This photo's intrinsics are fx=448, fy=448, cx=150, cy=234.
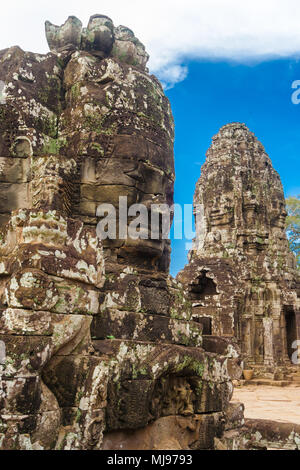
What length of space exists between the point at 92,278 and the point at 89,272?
0.06 m

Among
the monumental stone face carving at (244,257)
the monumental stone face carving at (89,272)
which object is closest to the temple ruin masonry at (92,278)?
the monumental stone face carving at (89,272)

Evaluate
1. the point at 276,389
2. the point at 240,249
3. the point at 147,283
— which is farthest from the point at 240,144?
the point at 147,283

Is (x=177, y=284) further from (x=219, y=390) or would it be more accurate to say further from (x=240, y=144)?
(x=240, y=144)

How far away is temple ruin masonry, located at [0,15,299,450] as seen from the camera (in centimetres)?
294

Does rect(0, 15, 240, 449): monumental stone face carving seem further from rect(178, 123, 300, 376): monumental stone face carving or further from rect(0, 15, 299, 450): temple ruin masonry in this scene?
rect(178, 123, 300, 376): monumental stone face carving

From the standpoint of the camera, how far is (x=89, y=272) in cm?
342

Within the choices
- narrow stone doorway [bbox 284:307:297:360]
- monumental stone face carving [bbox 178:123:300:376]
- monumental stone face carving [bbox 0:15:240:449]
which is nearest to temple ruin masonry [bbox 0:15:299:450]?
monumental stone face carving [bbox 0:15:240:449]

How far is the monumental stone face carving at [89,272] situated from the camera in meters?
2.93

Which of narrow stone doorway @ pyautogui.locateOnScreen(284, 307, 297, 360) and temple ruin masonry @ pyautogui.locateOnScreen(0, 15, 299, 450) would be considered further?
narrow stone doorway @ pyautogui.locateOnScreen(284, 307, 297, 360)

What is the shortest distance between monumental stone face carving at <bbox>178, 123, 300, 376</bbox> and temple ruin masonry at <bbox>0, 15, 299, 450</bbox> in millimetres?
12670

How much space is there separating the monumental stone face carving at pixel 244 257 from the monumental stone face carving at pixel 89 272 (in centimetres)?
1264

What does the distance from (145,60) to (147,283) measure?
275 centimetres

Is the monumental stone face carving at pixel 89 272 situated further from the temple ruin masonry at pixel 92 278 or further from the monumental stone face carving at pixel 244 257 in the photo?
the monumental stone face carving at pixel 244 257

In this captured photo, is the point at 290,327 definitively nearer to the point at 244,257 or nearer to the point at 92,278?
the point at 244,257
